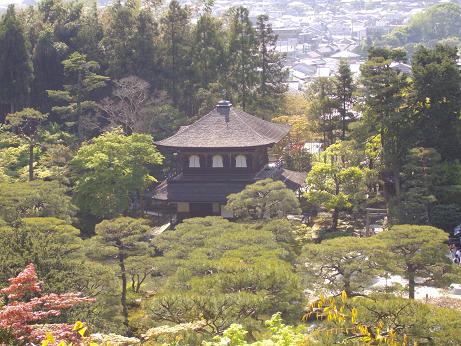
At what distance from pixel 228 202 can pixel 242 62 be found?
1709 cm

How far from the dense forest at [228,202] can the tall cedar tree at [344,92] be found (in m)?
0.11

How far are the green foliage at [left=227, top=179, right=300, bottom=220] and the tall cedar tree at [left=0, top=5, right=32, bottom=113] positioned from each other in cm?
1996

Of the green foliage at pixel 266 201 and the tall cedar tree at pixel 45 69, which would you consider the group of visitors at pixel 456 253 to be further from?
the tall cedar tree at pixel 45 69

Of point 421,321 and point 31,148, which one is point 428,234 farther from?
point 31,148

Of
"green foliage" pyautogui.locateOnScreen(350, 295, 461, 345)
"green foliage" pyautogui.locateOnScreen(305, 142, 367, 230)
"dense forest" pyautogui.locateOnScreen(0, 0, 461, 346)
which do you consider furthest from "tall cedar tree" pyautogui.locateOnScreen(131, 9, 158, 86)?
"green foliage" pyautogui.locateOnScreen(350, 295, 461, 345)

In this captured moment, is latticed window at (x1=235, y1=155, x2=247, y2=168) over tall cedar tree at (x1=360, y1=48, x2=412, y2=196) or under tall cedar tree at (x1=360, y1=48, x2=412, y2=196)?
under

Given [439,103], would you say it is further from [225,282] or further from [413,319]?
[413,319]

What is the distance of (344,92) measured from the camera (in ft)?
128

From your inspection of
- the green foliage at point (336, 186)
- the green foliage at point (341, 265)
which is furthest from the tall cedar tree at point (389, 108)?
the green foliage at point (341, 265)

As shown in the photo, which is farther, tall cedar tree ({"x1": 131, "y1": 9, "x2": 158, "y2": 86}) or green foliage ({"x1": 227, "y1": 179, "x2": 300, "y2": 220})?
tall cedar tree ({"x1": 131, "y1": 9, "x2": 158, "y2": 86})

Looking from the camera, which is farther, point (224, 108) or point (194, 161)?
point (224, 108)

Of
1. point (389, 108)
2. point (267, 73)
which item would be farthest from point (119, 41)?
point (389, 108)

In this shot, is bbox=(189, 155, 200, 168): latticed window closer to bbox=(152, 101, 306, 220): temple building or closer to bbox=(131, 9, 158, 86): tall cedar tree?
bbox=(152, 101, 306, 220): temple building

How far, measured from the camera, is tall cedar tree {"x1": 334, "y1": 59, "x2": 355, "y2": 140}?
38478 millimetres
